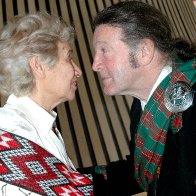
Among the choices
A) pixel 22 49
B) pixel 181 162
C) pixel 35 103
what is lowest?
pixel 181 162

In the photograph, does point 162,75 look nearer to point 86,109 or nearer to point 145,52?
point 145,52

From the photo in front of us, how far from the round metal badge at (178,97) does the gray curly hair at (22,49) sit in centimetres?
64

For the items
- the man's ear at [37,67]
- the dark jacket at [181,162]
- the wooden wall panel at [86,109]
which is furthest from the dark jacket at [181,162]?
the wooden wall panel at [86,109]

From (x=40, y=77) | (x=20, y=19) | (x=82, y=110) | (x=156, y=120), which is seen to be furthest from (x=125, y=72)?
(x=82, y=110)

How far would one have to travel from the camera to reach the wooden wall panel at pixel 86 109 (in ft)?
11.3

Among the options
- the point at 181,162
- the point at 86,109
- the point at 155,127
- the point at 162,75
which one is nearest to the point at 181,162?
the point at 181,162

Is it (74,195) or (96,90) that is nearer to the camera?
(74,195)

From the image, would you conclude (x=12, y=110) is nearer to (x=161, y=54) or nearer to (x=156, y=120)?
(x=156, y=120)

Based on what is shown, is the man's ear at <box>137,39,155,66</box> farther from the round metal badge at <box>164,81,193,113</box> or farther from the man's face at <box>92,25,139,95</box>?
the round metal badge at <box>164,81,193,113</box>

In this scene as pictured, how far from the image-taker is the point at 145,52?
1.80 meters

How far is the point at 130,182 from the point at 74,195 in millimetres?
871

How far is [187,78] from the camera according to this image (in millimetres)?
1575

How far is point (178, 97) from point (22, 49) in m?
0.81

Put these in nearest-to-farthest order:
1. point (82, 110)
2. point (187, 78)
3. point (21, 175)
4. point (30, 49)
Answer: point (21, 175), point (30, 49), point (187, 78), point (82, 110)
